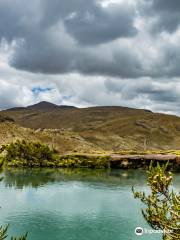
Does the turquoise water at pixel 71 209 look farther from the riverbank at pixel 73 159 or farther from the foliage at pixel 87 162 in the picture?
the foliage at pixel 87 162

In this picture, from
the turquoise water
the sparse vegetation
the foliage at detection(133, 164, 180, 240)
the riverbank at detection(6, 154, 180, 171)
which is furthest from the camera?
the sparse vegetation

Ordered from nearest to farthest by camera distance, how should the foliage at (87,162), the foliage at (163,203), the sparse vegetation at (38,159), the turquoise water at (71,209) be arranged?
the foliage at (163,203)
the turquoise water at (71,209)
the sparse vegetation at (38,159)
the foliage at (87,162)

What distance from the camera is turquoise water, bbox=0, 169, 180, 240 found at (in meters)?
38.0

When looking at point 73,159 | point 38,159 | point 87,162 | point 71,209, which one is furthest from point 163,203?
point 73,159

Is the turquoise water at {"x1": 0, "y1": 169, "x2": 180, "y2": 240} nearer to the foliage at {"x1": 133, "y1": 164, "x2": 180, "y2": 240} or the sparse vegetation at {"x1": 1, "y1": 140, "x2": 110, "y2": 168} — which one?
the foliage at {"x1": 133, "y1": 164, "x2": 180, "y2": 240}

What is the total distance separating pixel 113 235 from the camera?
1459 inches

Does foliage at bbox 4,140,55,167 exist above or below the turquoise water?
above

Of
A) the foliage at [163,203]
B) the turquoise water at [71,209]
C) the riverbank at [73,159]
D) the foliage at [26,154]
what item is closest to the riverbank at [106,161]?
the riverbank at [73,159]

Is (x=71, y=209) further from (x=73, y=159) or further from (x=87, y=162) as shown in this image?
(x=73, y=159)

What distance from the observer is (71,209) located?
4872 centimetres

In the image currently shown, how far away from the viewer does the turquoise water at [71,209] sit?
38000mm

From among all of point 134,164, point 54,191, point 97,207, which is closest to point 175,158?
point 134,164

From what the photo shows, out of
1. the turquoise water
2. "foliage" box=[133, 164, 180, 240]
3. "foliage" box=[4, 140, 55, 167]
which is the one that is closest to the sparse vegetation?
"foliage" box=[4, 140, 55, 167]

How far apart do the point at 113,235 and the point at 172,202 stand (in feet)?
79.0
